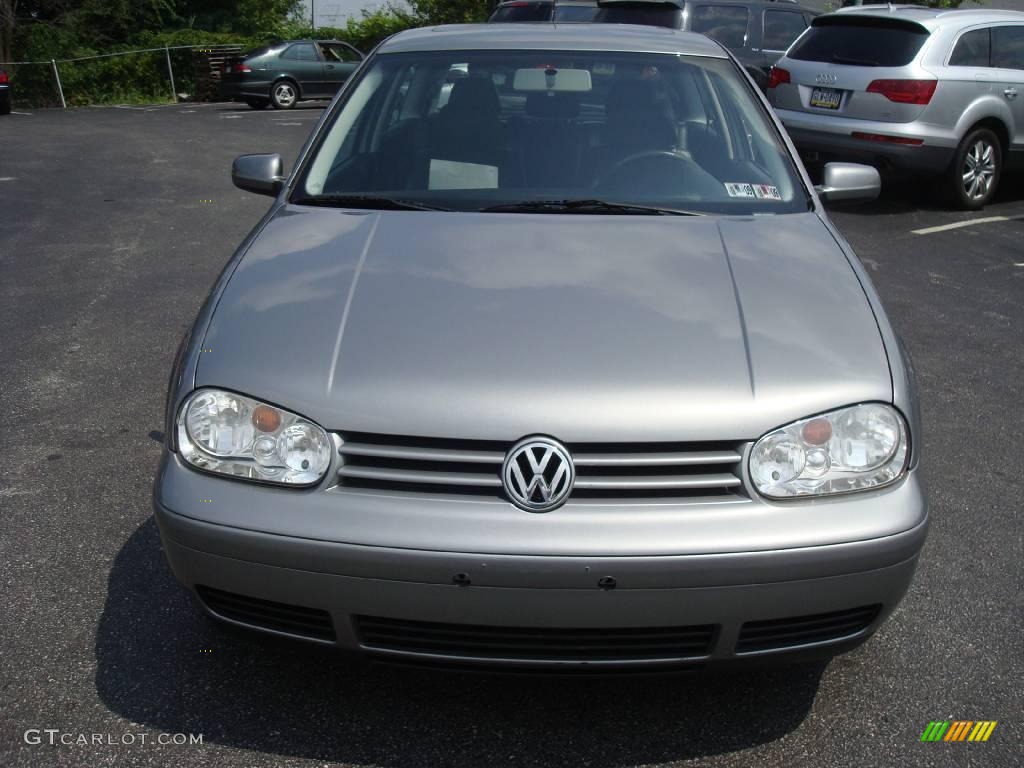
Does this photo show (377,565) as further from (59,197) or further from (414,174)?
(59,197)

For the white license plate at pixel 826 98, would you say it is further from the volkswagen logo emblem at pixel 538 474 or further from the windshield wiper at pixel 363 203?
the volkswagen logo emblem at pixel 538 474

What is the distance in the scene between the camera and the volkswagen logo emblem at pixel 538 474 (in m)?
2.31

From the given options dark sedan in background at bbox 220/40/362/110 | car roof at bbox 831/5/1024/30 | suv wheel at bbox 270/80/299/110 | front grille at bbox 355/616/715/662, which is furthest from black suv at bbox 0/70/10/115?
front grille at bbox 355/616/715/662

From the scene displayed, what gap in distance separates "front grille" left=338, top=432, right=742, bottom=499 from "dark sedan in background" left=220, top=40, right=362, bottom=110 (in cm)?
2195

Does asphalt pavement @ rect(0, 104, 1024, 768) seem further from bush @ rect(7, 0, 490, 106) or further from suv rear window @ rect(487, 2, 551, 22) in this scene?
bush @ rect(7, 0, 490, 106)

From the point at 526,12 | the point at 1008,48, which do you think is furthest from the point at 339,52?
the point at 1008,48

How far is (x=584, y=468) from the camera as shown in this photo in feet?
7.72

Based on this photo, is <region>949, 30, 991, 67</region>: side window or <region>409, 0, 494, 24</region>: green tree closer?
<region>949, 30, 991, 67</region>: side window

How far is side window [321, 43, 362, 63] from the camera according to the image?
2397cm

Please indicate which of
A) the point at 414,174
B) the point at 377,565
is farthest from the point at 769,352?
the point at 414,174

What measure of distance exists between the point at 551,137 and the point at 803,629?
194 centimetres

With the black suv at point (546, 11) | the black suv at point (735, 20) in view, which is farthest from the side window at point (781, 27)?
the black suv at point (546, 11)

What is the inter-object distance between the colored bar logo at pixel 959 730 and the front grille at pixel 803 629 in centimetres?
40

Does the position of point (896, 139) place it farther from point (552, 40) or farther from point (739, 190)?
point (739, 190)
